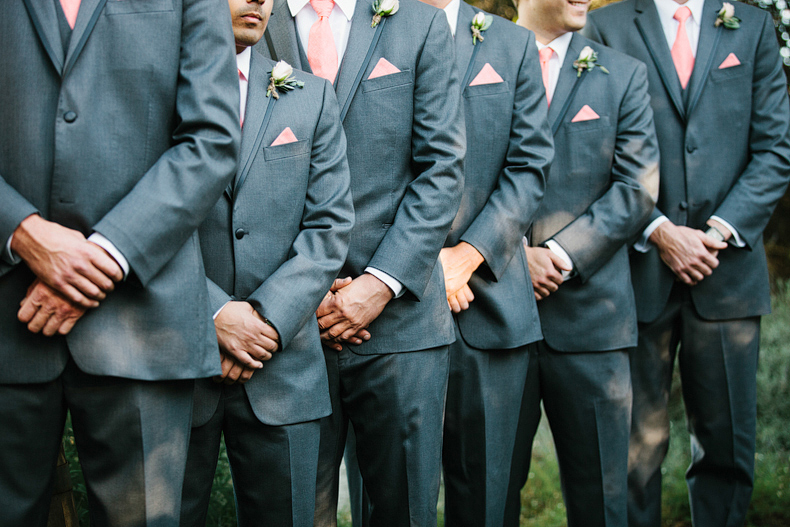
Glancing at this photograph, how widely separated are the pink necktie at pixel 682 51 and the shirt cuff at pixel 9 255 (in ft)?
9.79

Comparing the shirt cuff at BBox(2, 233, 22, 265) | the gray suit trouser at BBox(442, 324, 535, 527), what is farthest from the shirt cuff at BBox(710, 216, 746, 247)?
the shirt cuff at BBox(2, 233, 22, 265)

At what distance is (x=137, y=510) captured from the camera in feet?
6.75

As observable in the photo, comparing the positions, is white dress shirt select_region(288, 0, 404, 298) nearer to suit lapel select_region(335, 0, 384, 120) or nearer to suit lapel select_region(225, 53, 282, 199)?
suit lapel select_region(335, 0, 384, 120)

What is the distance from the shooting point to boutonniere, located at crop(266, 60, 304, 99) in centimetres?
240

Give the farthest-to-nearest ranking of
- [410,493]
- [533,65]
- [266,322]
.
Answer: [533,65]
[410,493]
[266,322]

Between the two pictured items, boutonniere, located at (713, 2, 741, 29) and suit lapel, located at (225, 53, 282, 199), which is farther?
boutonniere, located at (713, 2, 741, 29)

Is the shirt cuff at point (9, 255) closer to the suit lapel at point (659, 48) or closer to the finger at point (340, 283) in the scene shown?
the finger at point (340, 283)

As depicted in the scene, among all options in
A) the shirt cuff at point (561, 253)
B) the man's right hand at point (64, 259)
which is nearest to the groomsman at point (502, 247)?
the shirt cuff at point (561, 253)

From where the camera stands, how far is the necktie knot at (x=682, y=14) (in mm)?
3650

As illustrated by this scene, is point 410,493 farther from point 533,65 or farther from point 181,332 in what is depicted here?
point 533,65

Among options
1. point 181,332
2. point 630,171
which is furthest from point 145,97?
point 630,171

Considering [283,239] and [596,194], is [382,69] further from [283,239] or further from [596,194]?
[596,194]

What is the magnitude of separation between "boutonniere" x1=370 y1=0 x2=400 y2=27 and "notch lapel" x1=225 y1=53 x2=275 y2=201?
48 centimetres

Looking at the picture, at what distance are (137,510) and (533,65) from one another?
221 cm
